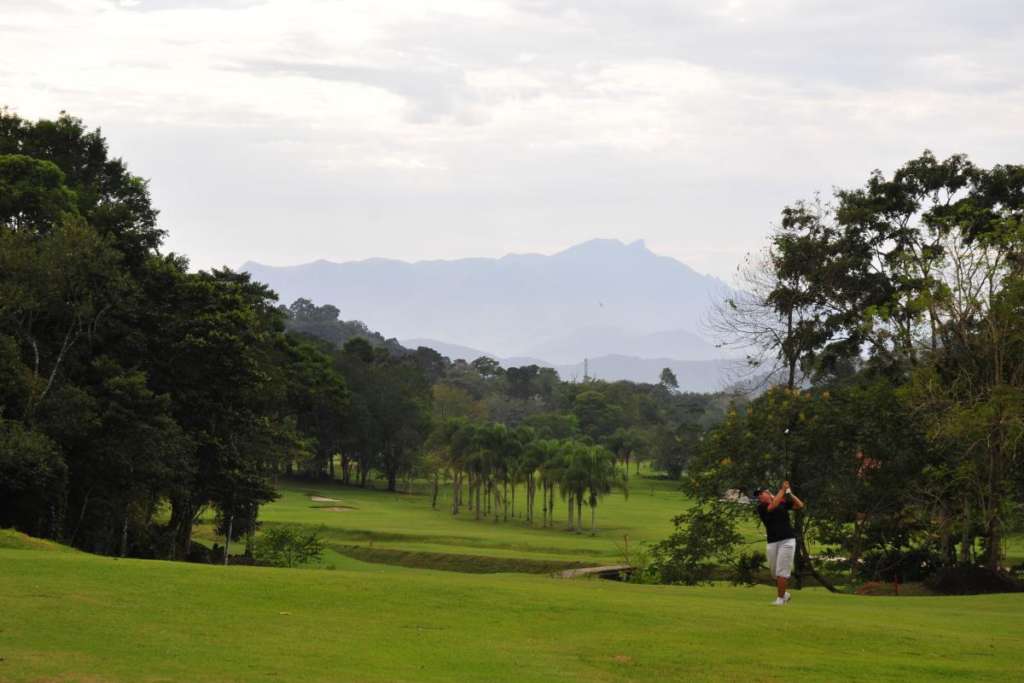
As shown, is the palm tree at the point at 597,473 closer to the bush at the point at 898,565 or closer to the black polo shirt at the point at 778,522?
the bush at the point at 898,565

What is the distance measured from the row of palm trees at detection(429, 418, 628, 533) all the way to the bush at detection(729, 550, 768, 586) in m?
37.9

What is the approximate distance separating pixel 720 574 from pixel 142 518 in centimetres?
2706

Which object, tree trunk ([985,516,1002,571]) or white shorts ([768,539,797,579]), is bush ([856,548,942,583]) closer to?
tree trunk ([985,516,1002,571])

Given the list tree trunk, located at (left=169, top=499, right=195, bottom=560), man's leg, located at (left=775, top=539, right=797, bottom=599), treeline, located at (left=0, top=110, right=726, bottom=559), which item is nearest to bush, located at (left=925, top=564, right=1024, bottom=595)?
man's leg, located at (left=775, top=539, right=797, bottom=599)

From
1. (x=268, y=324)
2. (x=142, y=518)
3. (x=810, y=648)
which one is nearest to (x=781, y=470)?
(x=810, y=648)

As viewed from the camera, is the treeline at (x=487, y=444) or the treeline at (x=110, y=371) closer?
the treeline at (x=110, y=371)

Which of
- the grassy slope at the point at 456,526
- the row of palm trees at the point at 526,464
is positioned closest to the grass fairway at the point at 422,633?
the grassy slope at the point at 456,526

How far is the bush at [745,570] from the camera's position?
131 feet

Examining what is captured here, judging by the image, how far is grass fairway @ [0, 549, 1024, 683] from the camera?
13492mm

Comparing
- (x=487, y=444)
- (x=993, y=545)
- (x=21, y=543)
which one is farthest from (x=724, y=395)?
(x=487, y=444)

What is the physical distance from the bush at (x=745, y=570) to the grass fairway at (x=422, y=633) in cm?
1807

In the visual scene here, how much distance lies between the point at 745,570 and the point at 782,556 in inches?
788

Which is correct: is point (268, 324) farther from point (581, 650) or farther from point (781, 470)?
point (581, 650)

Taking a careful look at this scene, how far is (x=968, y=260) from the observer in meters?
37.7
